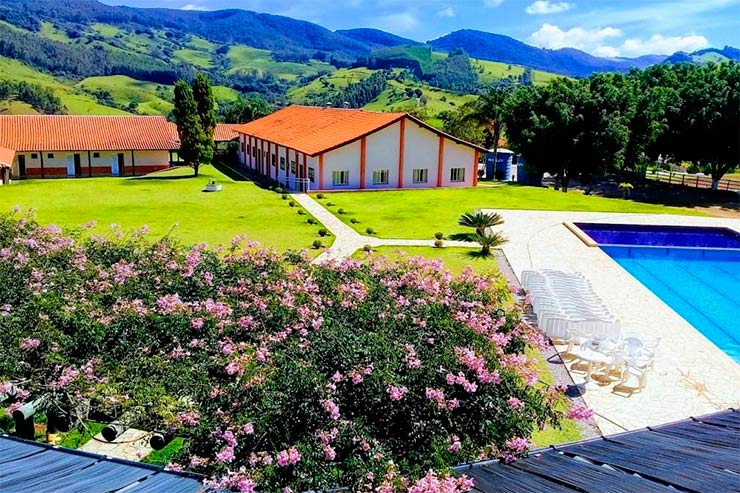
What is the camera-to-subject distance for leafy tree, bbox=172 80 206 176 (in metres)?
44.3

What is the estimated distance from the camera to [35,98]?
374 feet

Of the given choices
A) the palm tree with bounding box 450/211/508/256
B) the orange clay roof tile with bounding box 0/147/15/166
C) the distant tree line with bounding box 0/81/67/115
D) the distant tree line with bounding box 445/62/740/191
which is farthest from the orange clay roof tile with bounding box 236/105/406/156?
the distant tree line with bounding box 0/81/67/115

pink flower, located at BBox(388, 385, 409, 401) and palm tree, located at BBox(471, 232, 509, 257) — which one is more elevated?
pink flower, located at BBox(388, 385, 409, 401)

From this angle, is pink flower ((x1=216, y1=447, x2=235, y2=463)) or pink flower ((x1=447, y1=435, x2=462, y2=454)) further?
pink flower ((x1=447, y1=435, x2=462, y2=454))

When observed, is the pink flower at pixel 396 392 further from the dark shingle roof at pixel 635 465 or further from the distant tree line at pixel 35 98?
the distant tree line at pixel 35 98

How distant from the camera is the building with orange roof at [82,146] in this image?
4816 centimetres

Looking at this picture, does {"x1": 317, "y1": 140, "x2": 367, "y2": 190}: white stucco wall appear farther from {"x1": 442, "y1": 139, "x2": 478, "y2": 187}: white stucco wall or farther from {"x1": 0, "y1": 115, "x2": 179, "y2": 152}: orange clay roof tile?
{"x1": 0, "y1": 115, "x2": 179, "y2": 152}: orange clay roof tile

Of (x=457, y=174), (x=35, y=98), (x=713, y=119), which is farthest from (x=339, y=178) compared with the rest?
(x=35, y=98)

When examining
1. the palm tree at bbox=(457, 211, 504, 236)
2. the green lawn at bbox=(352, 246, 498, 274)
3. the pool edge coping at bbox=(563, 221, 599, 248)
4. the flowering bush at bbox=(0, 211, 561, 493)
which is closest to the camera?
the flowering bush at bbox=(0, 211, 561, 493)

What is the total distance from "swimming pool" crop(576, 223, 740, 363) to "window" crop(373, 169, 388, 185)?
51.5 feet

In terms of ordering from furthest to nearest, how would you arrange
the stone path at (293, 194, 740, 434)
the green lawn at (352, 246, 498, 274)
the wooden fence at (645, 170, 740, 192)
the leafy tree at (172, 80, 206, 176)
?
the wooden fence at (645, 170, 740, 192), the leafy tree at (172, 80, 206, 176), the green lawn at (352, 246, 498, 274), the stone path at (293, 194, 740, 434)

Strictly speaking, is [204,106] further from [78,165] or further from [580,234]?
[580,234]

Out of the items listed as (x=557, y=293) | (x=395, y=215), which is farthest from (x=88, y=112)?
(x=557, y=293)

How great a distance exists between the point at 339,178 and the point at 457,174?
9206mm
